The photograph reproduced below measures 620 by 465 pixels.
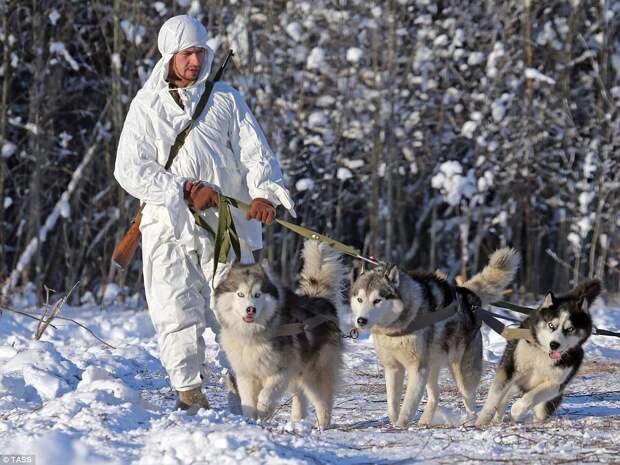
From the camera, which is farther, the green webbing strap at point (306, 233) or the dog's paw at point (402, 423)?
the dog's paw at point (402, 423)

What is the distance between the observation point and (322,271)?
6.11 meters

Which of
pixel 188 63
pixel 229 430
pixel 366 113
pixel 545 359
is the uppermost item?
pixel 366 113

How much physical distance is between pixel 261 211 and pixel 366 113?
11.4m

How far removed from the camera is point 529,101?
55.7ft

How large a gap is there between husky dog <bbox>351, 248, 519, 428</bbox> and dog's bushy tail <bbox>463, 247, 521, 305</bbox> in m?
0.20

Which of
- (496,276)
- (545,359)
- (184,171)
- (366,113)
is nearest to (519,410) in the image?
(545,359)

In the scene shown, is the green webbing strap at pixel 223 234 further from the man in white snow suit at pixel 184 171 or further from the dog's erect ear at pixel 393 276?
the dog's erect ear at pixel 393 276

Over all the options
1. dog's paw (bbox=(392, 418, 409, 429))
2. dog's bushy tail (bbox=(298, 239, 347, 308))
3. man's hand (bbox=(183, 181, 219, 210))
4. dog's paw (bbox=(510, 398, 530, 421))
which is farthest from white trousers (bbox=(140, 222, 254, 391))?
dog's paw (bbox=(510, 398, 530, 421))

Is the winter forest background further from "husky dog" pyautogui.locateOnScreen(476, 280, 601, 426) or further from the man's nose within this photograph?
"husky dog" pyautogui.locateOnScreen(476, 280, 601, 426)

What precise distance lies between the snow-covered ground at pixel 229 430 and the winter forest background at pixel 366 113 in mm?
8774

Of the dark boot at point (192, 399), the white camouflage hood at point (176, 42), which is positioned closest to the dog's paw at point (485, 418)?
the dark boot at point (192, 399)

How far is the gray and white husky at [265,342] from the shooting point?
213 inches

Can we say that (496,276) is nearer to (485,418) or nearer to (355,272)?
(355,272)

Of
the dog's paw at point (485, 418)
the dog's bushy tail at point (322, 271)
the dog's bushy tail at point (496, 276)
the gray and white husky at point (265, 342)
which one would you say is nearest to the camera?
the gray and white husky at point (265, 342)
